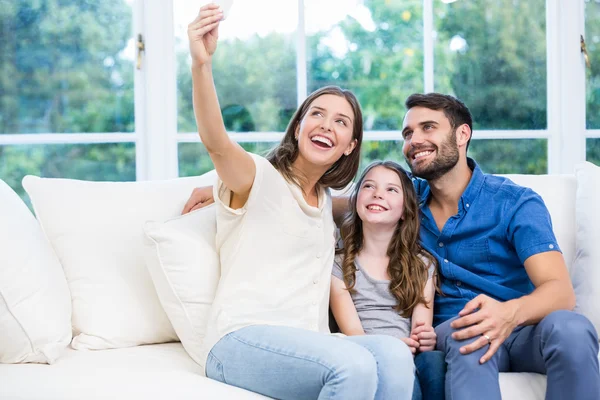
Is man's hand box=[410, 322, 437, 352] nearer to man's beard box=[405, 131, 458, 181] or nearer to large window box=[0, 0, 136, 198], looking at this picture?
man's beard box=[405, 131, 458, 181]

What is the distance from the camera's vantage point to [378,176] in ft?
6.87

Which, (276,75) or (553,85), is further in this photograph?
(553,85)

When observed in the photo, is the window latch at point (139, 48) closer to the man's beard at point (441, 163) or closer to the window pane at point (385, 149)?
the window pane at point (385, 149)

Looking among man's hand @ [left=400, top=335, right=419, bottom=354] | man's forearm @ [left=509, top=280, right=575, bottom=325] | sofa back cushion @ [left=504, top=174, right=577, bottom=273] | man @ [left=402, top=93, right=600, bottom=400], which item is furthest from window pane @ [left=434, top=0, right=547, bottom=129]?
man's hand @ [left=400, top=335, right=419, bottom=354]

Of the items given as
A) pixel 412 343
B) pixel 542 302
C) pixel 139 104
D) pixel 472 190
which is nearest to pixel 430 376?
pixel 412 343

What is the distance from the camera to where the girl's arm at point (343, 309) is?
6.41 feet

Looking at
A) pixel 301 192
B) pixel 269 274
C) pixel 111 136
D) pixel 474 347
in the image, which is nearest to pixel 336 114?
pixel 301 192

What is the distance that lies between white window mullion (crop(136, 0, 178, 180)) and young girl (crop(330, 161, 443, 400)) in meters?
0.95

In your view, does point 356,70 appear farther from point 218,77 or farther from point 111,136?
point 111,136

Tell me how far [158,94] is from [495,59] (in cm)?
142

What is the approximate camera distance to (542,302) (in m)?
1.84

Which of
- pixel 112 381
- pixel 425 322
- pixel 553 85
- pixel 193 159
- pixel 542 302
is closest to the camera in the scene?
pixel 112 381

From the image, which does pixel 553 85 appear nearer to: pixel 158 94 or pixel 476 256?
pixel 476 256

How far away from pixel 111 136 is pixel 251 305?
51.1 inches
